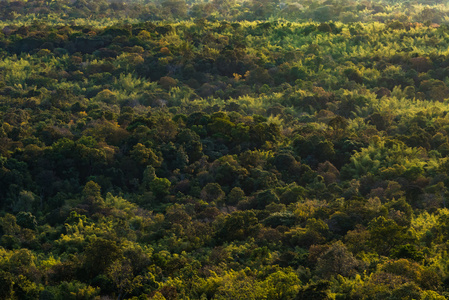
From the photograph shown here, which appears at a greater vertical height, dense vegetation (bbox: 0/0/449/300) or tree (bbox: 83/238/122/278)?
tree (bbox: 83/238/122/278)

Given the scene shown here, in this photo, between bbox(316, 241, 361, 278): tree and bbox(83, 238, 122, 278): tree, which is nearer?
bbox(316, 241, 361, 278): tree

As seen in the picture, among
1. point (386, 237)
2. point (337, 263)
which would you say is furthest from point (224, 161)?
point (337, 263)

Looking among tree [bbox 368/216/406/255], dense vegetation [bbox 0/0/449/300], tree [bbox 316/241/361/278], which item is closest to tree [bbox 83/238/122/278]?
dense vegetation [bbox 0/0/449/300]

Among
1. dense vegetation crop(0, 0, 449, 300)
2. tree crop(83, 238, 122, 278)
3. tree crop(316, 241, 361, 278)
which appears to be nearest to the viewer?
tree crop(316, 241, 361, 278)

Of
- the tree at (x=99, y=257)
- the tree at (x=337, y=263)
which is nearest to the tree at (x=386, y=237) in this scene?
the tree at (x=337, y=263)

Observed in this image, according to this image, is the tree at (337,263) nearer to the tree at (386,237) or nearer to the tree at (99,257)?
the tree at (386,237)

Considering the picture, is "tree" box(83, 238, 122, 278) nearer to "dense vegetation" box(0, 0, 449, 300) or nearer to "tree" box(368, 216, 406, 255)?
"dense vegetation" box(0, 0, 449, 300)

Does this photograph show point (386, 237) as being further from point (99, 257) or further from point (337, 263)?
point (99, 257)

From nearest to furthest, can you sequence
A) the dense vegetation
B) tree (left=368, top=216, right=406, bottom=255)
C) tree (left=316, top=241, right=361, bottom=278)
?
tree (left=316, top=241, right=361, bottom=278) → the dense vegetation → tree (left=368, top=216, right=406, bottom=255)

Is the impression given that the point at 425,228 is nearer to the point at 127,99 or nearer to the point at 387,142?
the point at 387,142
